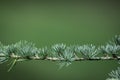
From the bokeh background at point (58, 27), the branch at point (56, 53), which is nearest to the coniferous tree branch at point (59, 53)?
the branch at point (56, 53)

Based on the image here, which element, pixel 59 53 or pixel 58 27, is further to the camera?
pixel 58 27

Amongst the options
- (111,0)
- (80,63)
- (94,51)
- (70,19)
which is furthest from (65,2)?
(94,51)

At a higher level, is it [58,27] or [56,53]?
[58,27]

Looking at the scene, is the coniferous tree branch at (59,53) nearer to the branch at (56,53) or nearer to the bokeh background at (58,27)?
the branch at (56,53)

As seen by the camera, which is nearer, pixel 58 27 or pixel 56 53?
pixel 56 53

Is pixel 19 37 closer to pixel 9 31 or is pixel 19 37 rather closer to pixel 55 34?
pixel 9 31

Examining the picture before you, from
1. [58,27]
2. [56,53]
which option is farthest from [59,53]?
[58,27]

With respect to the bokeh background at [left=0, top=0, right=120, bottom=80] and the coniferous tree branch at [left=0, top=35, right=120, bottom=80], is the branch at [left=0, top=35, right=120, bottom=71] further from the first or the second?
the bokeh background at [left=0, top=0, right=120, bottom=80]

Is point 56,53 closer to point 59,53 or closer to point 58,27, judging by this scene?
point 59,53

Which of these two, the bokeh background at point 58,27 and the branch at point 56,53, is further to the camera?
the bokeh background at point 58,27
